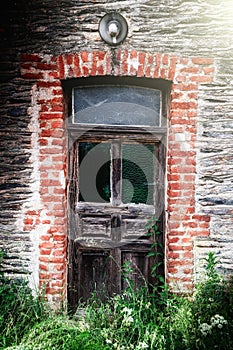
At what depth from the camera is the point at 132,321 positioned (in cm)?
425

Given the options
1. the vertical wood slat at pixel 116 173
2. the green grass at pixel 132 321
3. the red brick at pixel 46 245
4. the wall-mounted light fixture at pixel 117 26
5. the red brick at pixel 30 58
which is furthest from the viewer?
the vertical wood slat at pixel 116 173

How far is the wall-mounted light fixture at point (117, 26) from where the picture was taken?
4.46 meters

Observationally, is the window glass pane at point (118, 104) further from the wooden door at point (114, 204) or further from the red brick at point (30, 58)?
the red brick at point (30, 58)

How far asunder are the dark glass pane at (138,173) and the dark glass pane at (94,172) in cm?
19

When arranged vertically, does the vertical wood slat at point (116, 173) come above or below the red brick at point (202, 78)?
below

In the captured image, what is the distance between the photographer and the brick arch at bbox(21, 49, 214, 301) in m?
4.50

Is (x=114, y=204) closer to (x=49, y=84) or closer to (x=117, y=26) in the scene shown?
(x=49, y=84)

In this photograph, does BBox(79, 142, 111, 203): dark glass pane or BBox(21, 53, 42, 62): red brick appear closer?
BBox(21, 53, 42, 62): red brick

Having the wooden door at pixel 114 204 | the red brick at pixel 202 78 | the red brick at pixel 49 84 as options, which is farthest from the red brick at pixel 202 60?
the red brick at pixel 49 84

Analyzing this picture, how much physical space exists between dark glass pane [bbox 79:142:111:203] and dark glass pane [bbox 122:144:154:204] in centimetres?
19

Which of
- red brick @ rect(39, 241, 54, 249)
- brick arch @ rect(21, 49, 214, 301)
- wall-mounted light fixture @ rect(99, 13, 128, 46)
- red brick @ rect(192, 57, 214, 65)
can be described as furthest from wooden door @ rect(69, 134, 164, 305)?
wall-mounted light fixture @ rect(99, 13, 128, 46)

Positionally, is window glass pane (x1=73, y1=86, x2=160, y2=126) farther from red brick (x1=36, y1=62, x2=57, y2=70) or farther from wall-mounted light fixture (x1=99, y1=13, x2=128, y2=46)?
wall-mounted light fixture (x1=99, y1=13, x2=128, y2=46)

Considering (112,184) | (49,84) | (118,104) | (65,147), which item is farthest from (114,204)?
(49,84)

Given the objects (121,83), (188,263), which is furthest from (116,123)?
(188,263)
